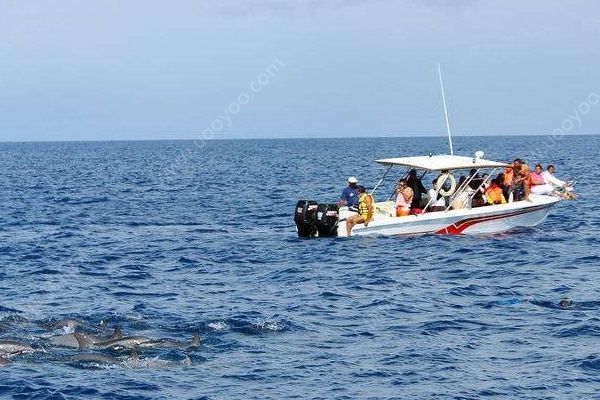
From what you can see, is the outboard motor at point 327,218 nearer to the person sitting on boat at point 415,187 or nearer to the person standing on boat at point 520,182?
the person sitting on boat at point 415,187

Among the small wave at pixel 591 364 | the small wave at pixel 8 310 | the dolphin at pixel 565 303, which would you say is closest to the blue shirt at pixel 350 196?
the dolphin at pixel 565 303

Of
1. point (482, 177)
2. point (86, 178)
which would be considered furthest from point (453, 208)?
point (86, 178)

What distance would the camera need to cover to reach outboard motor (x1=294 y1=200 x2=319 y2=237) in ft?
107

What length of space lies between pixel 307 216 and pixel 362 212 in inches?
87.3

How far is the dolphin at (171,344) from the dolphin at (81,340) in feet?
2.21

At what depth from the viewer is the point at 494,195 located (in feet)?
107

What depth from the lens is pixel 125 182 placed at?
243ft

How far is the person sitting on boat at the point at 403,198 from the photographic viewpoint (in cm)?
3181

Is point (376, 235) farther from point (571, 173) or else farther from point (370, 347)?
point (571, 173)

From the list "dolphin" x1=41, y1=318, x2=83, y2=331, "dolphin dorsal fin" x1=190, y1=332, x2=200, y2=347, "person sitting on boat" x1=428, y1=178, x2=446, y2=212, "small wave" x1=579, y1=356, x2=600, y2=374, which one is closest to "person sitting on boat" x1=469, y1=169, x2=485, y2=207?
"person sitting on boat" x1=428, y1=178, x2=446, y2=212

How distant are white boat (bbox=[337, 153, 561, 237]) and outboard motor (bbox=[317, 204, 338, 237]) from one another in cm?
20

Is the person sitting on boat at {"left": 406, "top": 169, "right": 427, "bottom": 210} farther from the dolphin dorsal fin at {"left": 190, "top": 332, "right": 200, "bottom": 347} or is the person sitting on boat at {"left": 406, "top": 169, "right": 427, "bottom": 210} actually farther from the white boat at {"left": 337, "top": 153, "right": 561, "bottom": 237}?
the dolphin dorsal fin at {"left": 190, "top": 332, "right": 200, "bottom": 347}

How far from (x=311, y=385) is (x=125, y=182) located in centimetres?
6001

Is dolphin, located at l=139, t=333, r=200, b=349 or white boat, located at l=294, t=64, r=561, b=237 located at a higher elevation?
white boat, located at l=294, t=64, r=561, b=237
